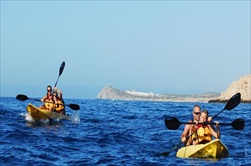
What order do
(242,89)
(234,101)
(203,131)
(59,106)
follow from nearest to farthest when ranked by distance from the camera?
(203,131), (234,101), (59,106), (242,89)

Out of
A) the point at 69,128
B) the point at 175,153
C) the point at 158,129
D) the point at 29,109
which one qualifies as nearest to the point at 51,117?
the point at 29,109

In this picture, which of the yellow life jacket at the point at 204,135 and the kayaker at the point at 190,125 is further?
the kayaker at the point at 190,125

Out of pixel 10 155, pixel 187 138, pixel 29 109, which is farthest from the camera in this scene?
pixel 29 109

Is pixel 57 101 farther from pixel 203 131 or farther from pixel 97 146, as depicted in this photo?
pixel 203 131

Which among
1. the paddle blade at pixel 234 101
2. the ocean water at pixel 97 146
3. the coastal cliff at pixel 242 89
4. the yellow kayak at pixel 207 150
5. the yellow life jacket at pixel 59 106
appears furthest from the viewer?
the coastal cliff at pixel 242 89

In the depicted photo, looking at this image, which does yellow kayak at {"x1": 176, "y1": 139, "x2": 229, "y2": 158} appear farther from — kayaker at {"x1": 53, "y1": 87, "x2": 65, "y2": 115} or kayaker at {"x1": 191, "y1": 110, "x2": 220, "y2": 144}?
kayaker at {"x1": 53, "y1": 87, "x2": 65, "y2": 115}

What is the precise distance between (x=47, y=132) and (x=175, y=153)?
6.89m

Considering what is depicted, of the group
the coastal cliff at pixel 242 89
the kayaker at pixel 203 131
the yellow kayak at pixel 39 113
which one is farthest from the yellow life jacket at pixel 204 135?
the coastal cliff at pixel 242 89

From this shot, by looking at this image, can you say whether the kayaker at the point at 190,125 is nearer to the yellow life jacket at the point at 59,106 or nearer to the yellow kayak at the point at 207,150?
the yellow kayak at the point at 207,150

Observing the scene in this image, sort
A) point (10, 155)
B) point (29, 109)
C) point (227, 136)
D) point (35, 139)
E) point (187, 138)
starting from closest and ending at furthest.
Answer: point (10, 155) < point (187, 138) < point (35, 139) < point (227, 136) < point (29, 109)

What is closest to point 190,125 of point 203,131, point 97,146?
point 203,131

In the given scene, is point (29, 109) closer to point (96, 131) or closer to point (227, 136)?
point (96, 131)

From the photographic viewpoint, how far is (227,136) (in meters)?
23.7

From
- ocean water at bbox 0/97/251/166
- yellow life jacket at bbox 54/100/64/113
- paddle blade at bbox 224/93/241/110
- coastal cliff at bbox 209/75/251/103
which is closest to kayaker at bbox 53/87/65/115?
yellow life jacket at bbox 54/100/64/113
